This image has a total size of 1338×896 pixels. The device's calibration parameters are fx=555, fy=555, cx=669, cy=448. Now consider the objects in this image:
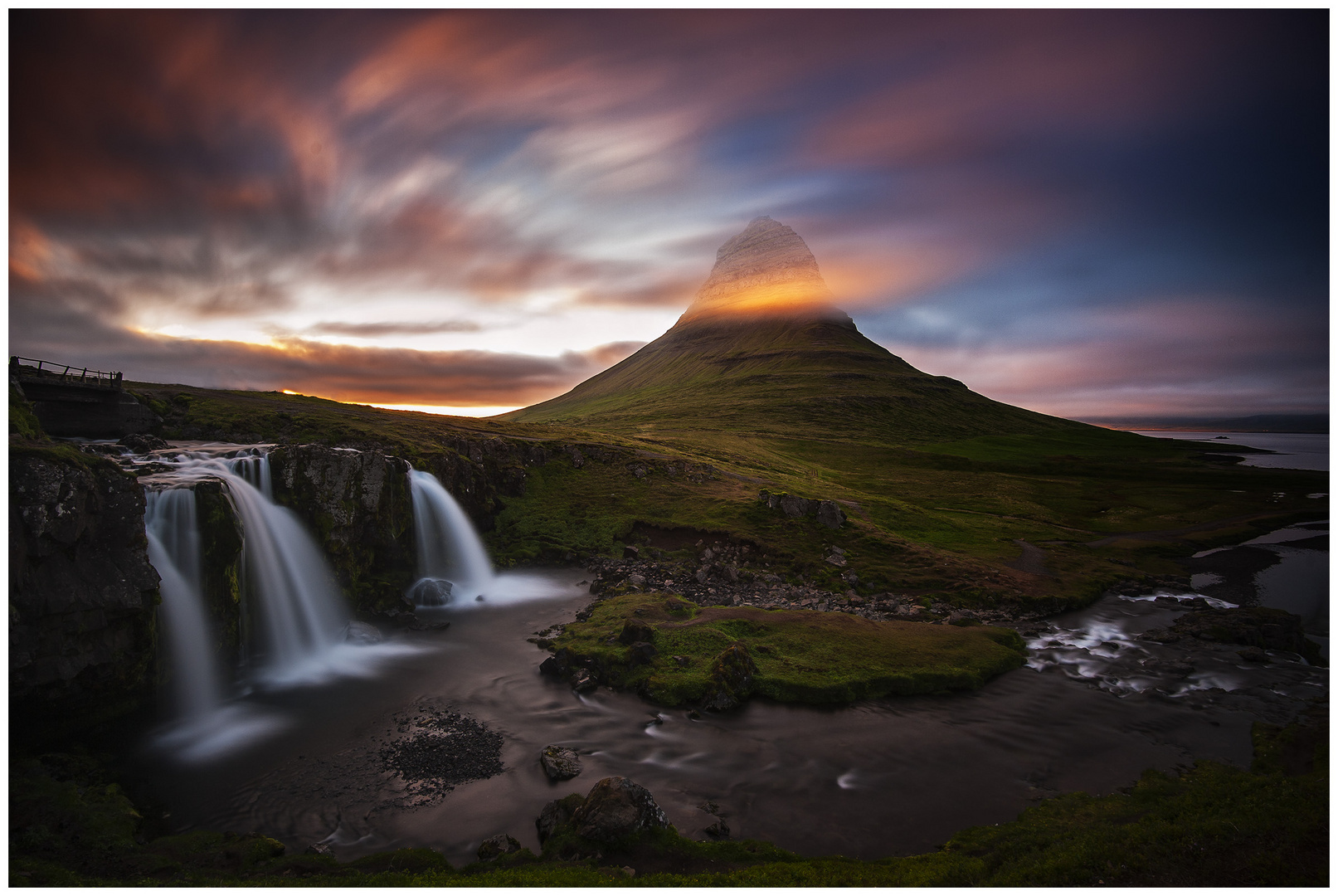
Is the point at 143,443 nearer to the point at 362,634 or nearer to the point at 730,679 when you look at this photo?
the point at 362,634

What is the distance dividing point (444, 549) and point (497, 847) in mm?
29369

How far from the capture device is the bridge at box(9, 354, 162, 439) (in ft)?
123

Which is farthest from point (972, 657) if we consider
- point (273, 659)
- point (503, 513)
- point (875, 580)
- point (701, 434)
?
point (701, 434)

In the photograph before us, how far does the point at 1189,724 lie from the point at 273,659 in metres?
39.0

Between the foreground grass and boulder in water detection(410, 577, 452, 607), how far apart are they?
63.7 feet

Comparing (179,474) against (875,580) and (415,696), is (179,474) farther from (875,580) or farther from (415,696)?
(875,580)

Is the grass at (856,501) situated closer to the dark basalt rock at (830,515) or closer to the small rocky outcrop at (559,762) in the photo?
the dark basalt rock at (830,515)

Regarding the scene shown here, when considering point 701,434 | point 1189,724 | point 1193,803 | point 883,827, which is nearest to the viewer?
point 1193,803

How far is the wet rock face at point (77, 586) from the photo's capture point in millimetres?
17141

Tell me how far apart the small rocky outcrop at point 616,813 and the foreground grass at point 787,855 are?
274 millimetres

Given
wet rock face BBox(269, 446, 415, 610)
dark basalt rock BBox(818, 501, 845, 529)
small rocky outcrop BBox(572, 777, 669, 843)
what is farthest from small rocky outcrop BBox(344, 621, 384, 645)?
dark basalt rock BBox(818, 501, 845, 529)

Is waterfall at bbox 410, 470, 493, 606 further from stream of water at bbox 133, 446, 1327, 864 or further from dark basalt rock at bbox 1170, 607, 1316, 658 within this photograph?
dark basalt rock at bbox 1170, 607, 1316, 658

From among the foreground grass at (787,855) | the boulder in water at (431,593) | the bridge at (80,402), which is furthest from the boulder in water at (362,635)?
the bridge at (80,402)

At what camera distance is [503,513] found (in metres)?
50.2
